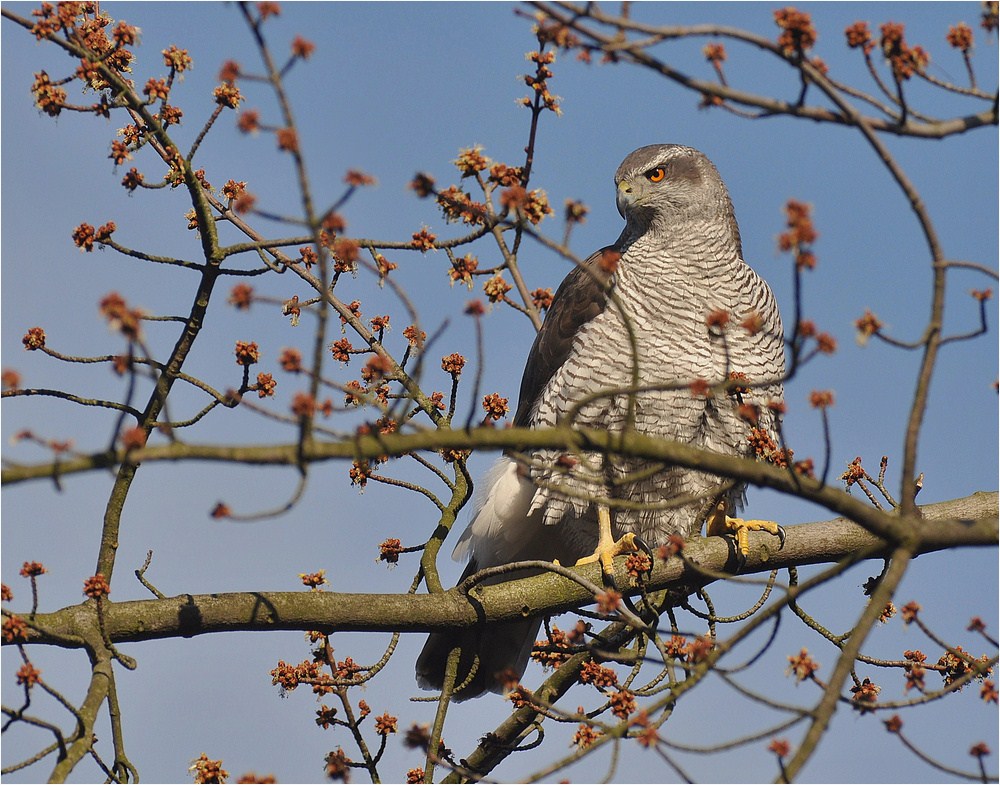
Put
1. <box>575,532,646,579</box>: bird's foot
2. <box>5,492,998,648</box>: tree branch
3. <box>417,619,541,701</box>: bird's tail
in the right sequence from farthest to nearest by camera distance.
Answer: <box>417,619,541,701</box>: bird's tail, <box>575,532,646,579</box>: bird's foot, <box>5,492,998,648</box>: tree branch

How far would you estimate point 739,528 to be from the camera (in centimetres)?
543

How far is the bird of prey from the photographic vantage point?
5629mm

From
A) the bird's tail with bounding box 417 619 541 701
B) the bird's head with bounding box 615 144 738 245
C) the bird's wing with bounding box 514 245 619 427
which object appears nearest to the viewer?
the bird's tail with bounding box 417 619 541 701

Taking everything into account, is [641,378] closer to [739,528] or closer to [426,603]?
[739,528]

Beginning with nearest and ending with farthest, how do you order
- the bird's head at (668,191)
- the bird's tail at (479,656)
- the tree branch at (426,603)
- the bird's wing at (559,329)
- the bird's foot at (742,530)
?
the tree branch at (426,603) → the bird's foot at (742,530) → the bird's tail at (479,656) → the bird's wing at (559,329) → the bird's head at (668,191)

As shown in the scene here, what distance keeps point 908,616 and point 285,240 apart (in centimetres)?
249

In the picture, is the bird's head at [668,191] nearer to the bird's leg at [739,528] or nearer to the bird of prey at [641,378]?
the bird of prey at [641,378]

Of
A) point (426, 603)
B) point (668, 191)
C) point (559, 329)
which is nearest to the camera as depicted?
point (426, 603)

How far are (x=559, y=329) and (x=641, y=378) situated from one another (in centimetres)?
67

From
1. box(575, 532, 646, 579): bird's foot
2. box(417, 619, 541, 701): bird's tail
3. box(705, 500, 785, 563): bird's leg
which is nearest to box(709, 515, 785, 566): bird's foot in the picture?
box(705, 500, 785, 563): bird's leg

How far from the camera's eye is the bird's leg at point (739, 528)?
16.7 feet

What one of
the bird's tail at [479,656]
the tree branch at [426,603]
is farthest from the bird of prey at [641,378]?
the tree branch at [426,603]

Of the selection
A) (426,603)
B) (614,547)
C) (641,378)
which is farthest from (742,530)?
(426,603)

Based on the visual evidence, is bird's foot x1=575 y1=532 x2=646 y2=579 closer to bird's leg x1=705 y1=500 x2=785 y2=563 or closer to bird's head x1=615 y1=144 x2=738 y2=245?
bird's leg x1=705 y1=500 x2=785 y2=563
